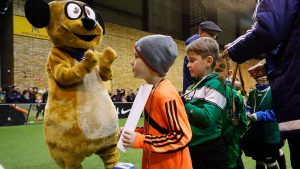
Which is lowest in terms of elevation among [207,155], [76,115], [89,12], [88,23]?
Answer: [207,155]

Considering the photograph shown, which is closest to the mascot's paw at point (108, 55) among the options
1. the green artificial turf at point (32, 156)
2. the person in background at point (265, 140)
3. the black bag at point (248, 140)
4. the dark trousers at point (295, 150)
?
the person in background at point (265, 140)

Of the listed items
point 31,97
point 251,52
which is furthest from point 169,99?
point 31,97

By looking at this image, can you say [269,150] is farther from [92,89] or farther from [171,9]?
[171,9]

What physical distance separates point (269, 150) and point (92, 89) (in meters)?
1.78

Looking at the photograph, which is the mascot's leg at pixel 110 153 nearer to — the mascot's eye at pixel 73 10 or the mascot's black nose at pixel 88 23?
the mascot's black nose at pixel 88 23

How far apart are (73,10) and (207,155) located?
4.95ft

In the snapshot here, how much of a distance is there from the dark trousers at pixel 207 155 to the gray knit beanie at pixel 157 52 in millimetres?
718

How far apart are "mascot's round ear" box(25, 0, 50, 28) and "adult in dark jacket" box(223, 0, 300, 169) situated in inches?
72.9

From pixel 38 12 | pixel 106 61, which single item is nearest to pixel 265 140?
pixel 106 61

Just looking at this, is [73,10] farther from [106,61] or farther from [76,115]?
[76,115]

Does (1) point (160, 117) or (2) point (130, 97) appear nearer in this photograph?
(1) point (160, 117)

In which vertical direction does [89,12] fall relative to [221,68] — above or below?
above

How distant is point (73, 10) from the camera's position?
2.83 meters

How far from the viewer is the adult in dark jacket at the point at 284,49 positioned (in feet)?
4.45
